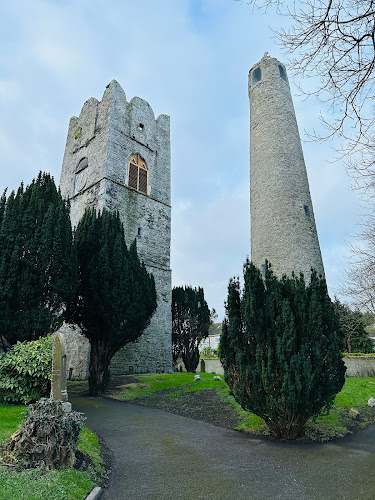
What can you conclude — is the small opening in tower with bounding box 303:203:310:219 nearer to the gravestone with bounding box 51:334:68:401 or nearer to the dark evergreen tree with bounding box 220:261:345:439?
the dark evergreen tree with bounding box 220:261:345:439

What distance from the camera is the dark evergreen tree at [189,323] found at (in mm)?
21203

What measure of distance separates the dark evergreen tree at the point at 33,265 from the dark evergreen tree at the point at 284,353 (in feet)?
19.2

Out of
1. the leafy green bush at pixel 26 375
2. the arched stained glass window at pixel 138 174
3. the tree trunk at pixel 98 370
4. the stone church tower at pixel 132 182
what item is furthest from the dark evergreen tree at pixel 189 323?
the leafy green bush at pixel 26 375

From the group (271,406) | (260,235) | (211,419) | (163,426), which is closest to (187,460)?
(271,406)

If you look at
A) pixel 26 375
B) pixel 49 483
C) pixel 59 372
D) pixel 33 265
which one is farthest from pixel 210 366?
pixel 49 483

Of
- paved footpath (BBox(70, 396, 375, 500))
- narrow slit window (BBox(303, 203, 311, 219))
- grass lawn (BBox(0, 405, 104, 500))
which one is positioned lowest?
paved footpath (BBox(70, 396, 375, 500))

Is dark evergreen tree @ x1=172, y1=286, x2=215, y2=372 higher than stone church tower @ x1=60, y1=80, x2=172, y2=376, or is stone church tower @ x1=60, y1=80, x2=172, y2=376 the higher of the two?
stone church tower @ x1=60, y1=80, x2=172, y2=376

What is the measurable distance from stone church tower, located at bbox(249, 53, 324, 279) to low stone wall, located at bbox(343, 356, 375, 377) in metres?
6.55

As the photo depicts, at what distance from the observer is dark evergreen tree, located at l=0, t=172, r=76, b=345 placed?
943 centimetres

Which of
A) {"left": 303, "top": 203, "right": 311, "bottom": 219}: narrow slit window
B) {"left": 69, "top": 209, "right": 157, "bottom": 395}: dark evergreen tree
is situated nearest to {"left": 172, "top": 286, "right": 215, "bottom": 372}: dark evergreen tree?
{"left": 69, "top": 209, "right": 157, "bottom": 395}: dark evergreen tree

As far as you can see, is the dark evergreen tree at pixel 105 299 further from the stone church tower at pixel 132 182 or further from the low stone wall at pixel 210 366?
the low stone wall at pixel 210 366

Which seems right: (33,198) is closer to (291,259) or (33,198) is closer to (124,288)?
(124,288)

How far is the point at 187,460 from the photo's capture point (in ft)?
16.6

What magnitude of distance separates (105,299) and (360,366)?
12.7 metres
